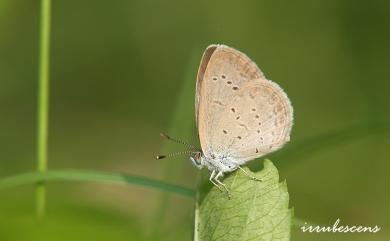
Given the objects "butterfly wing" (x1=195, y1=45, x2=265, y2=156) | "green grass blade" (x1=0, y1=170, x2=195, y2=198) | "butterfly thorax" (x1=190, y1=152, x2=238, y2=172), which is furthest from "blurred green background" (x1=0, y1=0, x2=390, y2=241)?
"green grass blade" (x1=0, y1=170, x2=195, y2=198)

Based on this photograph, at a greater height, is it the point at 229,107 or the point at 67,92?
the point at 67,92

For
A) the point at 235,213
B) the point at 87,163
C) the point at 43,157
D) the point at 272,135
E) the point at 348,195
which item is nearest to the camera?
the point at 235,213

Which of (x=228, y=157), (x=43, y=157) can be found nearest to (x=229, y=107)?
(x=228, y=157)

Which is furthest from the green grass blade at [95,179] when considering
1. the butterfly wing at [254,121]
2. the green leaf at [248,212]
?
the butterfly wing at [254,121]

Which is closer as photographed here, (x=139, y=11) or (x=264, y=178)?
(x=264, y=178)

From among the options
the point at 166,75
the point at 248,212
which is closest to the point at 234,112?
the point at 248,212

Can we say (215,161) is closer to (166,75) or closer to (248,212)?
(248,212)

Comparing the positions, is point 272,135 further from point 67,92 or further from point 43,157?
point 67,92

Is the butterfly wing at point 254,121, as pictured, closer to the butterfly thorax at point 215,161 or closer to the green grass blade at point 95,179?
the butterfly thorax at point 215,161

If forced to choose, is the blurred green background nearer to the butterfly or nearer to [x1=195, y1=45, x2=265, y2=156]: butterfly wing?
the butterfly

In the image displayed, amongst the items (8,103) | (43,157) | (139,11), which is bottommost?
(43,157)
